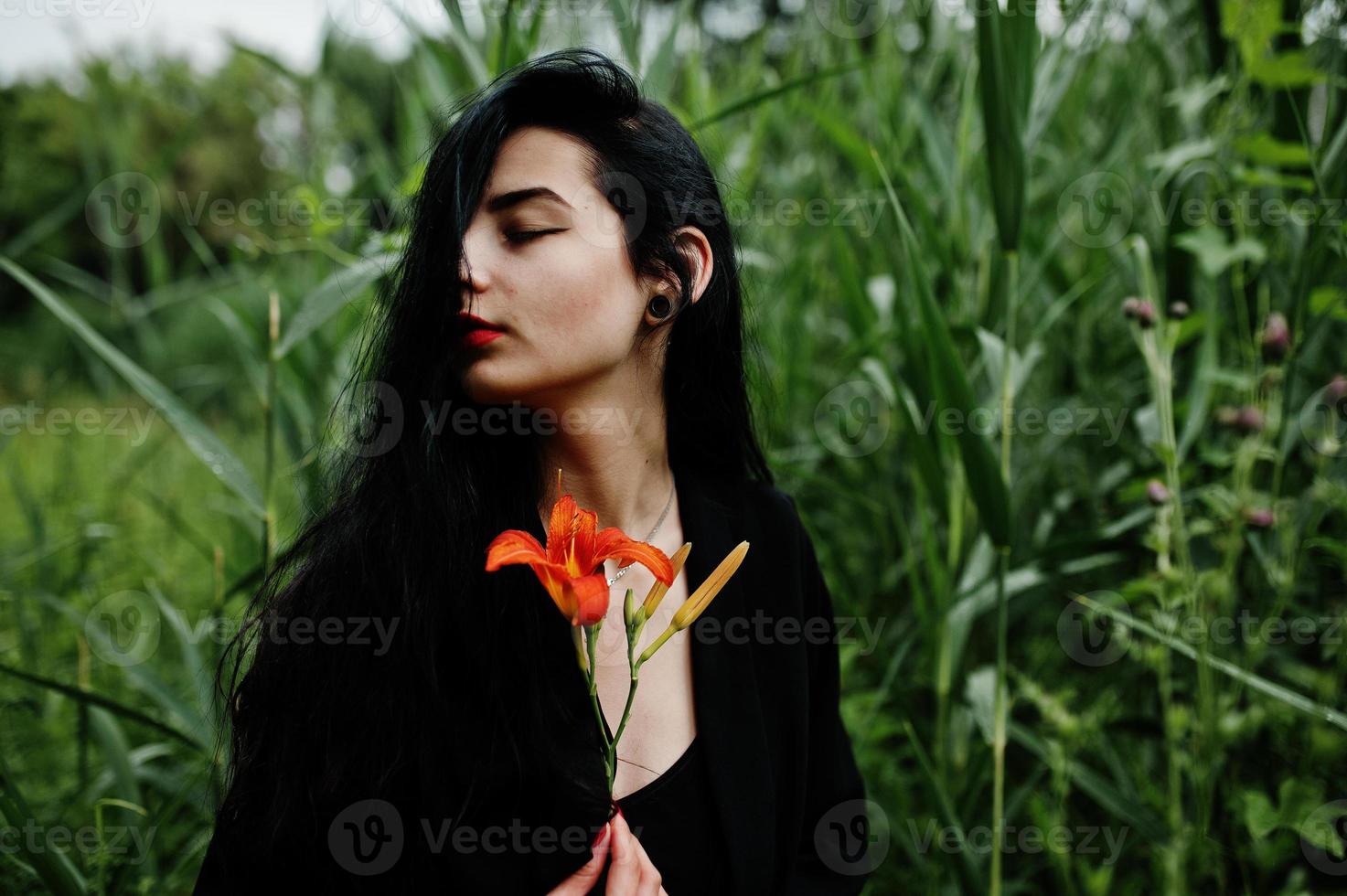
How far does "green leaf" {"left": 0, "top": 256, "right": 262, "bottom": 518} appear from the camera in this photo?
1.03m

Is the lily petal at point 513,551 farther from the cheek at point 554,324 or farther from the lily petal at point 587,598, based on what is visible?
the cheek at point 554,324

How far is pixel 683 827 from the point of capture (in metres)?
0.90

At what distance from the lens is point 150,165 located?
1409 mm

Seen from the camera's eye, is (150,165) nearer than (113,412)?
Yes

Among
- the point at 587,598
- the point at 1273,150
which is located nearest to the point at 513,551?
the point at 587,598

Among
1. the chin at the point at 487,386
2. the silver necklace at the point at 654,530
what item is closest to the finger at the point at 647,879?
the silver necklace at the point at 654,530

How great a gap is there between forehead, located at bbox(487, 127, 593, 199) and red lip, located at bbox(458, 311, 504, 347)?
12 centimetres

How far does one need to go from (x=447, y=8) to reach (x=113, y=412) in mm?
1204

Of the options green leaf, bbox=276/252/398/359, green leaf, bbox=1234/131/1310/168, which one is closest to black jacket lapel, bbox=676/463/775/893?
green leaf, bbox=276/252/398/359

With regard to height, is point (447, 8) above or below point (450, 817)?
above

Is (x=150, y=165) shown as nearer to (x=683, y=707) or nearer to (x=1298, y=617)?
(x=683, y=707)

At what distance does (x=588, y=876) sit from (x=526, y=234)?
0.59 meters

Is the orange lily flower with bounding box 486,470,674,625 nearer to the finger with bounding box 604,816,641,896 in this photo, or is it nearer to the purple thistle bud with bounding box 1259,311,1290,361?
the finger with bounding box 604,816,641,896

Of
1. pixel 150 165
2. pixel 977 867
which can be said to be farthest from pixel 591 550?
pixel 150 165
